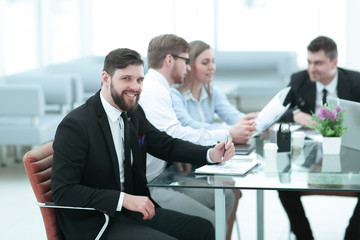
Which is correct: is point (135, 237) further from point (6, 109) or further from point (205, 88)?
point (6, 109)

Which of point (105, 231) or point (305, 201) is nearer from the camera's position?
point (105, 231)

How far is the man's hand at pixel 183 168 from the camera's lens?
2.74 metres

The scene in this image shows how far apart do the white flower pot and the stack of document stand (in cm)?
44

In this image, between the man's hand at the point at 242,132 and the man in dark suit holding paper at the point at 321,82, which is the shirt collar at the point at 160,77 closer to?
the man's hand at the point at 242,132

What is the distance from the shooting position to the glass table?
243 centimetres

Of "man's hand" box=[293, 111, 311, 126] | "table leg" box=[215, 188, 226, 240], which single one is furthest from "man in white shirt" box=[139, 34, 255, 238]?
"man's hand" box=[293, 111, 311, 126]

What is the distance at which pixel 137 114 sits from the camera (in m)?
2.88

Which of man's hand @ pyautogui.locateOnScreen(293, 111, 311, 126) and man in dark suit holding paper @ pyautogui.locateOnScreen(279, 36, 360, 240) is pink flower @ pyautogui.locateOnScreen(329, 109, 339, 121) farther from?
man in dark suit holding paper @ pyautogui.locateOnScreen(279, 36, 360, 240)

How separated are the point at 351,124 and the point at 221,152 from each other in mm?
893

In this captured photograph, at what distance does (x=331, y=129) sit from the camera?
10.1ft

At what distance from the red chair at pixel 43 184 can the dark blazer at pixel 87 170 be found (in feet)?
0.12

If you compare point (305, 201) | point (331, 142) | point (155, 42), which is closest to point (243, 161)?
point (331, 142)

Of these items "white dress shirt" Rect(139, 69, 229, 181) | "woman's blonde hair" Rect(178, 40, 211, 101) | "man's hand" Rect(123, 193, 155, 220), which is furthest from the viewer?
"woman's blonde hair" Rect(178, 40, 211, 101)

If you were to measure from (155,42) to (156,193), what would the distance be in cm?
92
